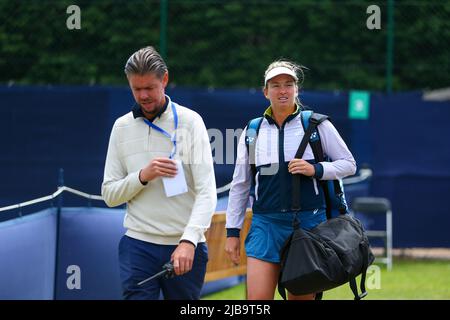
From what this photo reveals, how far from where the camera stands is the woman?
5.39 metres

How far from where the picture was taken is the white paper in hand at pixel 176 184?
501cm

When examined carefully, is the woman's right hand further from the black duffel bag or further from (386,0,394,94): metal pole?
(386,0,394,94): metal pole

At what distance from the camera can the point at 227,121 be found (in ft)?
41.1

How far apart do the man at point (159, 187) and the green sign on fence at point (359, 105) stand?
7.82m

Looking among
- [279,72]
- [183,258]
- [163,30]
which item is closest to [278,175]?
[279,72]

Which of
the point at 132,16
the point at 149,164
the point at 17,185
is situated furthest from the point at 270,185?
the point at 132,16

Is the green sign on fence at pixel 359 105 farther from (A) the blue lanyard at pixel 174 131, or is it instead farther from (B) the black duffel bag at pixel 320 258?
(A) the blue lanyard at pixel 174 131

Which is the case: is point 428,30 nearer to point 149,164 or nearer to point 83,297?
point 83,297

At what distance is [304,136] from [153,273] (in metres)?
1.18

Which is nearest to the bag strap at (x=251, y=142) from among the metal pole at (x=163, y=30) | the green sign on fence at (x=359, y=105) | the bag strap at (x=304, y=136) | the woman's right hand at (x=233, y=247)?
the bag strap at (x=304, y=136)

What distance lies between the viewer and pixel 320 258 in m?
5.18

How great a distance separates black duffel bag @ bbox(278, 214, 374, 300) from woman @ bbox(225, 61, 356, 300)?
0.10 m

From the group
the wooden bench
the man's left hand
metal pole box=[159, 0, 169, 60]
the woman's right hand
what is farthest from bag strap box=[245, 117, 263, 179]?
metal pole box=[159, 0, 169, 60]

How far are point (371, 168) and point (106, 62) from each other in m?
4.13
